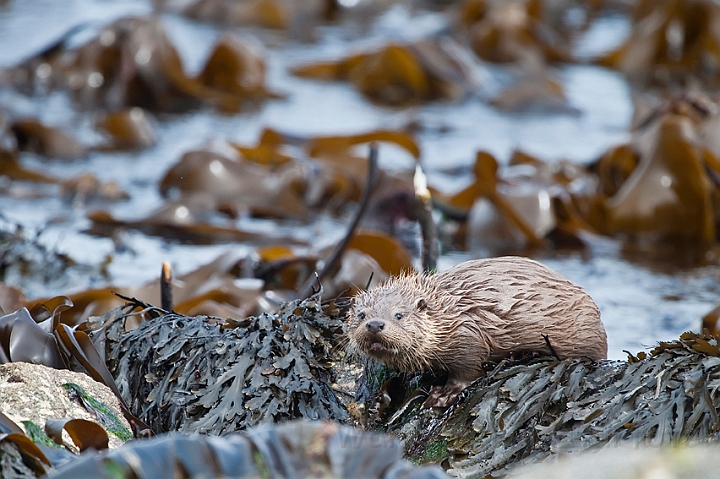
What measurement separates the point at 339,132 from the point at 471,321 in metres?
6.05

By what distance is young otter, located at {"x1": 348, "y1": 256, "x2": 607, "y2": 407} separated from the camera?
2.87 meters

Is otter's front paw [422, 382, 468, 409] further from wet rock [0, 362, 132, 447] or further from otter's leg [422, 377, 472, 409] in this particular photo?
wet rock [0, 362, 132, 447]

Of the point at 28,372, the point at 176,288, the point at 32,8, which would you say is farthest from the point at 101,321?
the point at 32,8

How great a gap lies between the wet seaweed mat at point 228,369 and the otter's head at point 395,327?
0.18 m

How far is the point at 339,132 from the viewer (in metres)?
8.83

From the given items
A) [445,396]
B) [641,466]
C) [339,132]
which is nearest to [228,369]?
[445,396]

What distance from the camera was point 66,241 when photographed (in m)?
6.31

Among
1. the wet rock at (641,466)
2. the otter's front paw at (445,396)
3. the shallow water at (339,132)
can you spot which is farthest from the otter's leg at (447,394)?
the shallow water at (339,132)

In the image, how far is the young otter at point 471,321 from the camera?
2865mm

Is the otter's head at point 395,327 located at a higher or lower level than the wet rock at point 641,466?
lower

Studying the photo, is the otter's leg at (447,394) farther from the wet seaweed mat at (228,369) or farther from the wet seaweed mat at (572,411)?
the wet seaweed mat at (228,369)

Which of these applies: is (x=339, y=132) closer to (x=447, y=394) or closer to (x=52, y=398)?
(x=447, y=394)

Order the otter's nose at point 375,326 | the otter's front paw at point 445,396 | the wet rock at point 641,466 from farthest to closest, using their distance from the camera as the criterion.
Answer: the otter's front paw at point 445,396
the otter's nose at point 375,326
the wet rock at point 641,466

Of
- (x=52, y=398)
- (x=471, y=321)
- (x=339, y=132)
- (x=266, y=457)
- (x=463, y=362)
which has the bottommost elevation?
(x=339, y=132)
